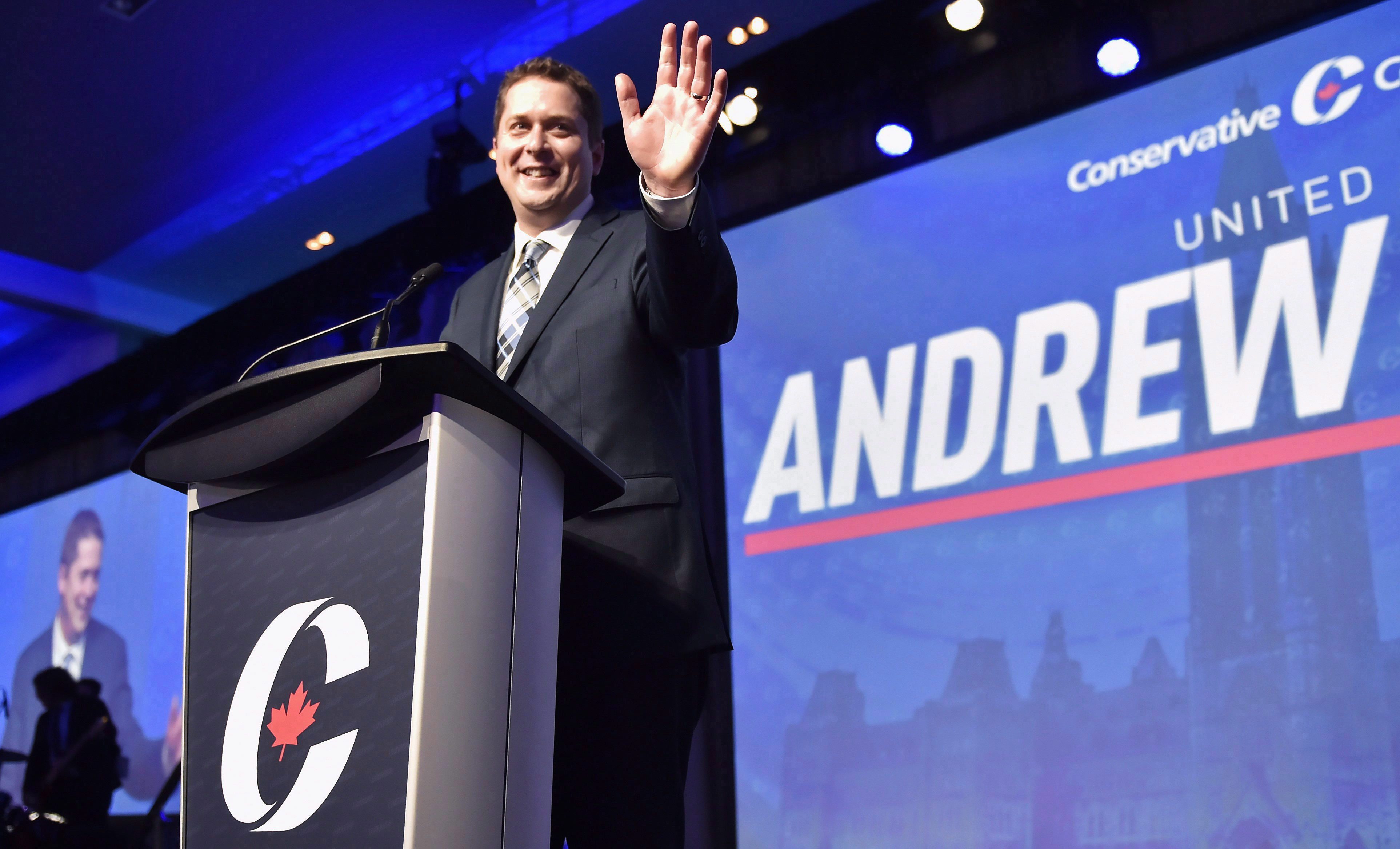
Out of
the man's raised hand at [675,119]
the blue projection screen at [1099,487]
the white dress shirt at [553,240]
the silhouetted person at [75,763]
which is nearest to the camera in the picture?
the man's raised hand at [675,119]

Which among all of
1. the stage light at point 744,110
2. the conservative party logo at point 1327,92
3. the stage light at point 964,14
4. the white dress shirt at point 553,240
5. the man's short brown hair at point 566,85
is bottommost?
the white dress shirt at point 553,240

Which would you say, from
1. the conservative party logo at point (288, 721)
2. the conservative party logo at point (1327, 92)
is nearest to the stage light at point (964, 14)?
the conservative party logo at point (1327, 92)

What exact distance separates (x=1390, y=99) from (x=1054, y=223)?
32.7 inches

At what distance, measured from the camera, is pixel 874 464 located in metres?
3.22

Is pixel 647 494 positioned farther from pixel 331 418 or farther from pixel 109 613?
pixel 109 613

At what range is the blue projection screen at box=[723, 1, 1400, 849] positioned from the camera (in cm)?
249

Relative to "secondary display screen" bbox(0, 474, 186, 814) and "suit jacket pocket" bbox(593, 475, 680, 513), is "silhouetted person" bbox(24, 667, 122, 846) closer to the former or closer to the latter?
"secondary display screen" bbox(0, 474, 186, 814)

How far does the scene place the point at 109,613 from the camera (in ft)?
18.3

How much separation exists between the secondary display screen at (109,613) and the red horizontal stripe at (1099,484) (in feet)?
11.1

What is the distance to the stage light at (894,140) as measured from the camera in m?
3.58

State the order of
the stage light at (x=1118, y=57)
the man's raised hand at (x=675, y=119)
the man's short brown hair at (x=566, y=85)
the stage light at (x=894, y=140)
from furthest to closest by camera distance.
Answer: the stage light at (x=894, y=140) < the stage light at (x=1118, y=57) < the man's short brown hair at (x=566, y=85) < the man's raised hand at (x=675, y=119)

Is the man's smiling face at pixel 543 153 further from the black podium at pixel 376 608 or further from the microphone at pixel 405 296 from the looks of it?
the black podium at pixel 376 608

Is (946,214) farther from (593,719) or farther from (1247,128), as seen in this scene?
(593,719)

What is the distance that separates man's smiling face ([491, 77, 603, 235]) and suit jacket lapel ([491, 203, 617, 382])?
6 centimetres
